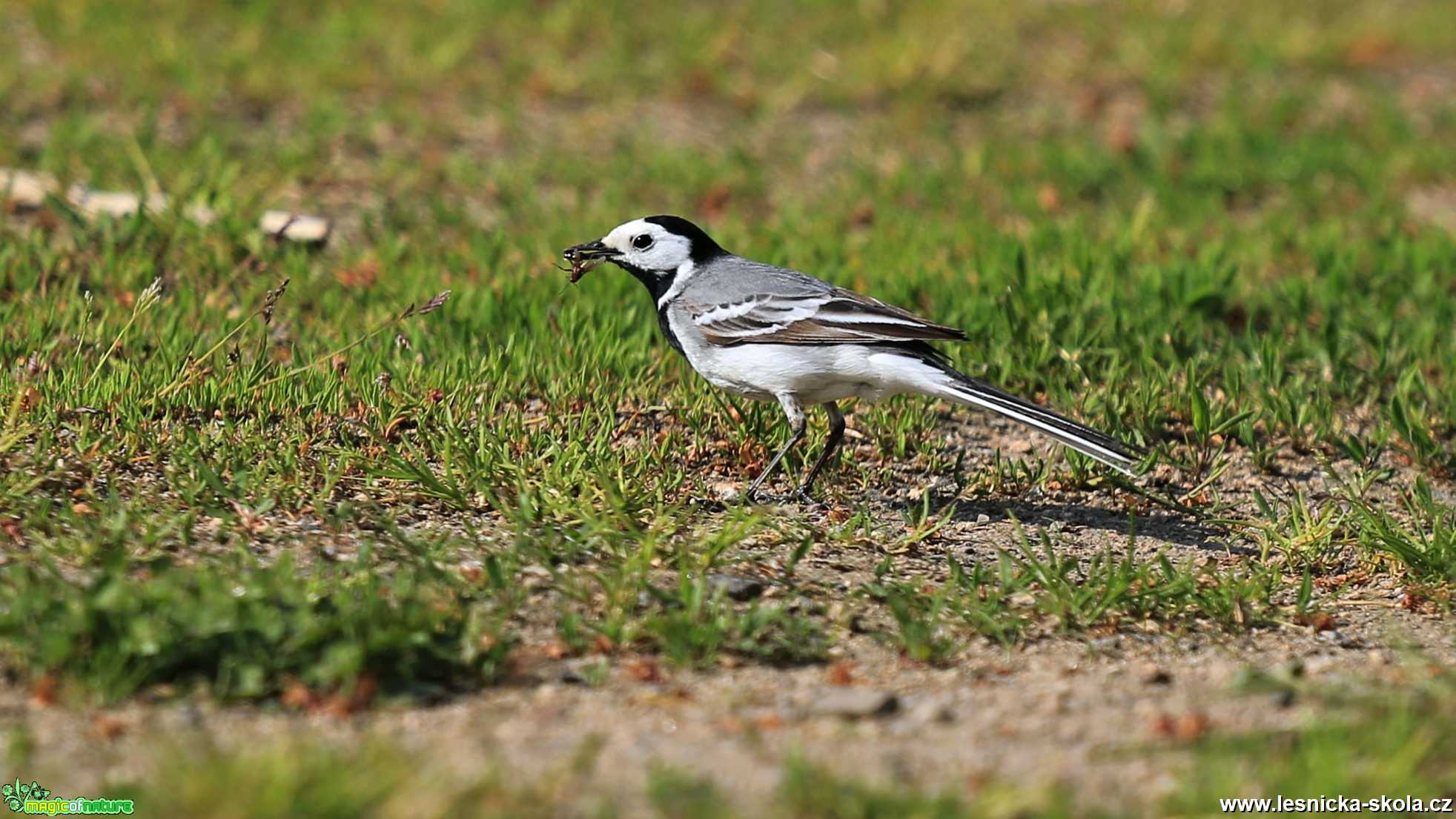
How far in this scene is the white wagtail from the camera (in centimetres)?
554

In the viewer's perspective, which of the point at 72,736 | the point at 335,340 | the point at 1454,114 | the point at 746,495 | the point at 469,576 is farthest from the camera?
the point at 1454,114

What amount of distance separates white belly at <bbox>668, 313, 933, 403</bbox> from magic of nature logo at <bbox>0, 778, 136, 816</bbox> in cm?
299

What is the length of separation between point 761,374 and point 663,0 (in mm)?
7474

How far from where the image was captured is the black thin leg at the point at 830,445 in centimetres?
585

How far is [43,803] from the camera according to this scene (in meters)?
3.45

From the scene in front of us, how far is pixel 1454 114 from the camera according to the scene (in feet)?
37.7

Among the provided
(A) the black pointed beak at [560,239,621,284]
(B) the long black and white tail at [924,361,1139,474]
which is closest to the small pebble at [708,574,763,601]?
(B) the long black and white tail at [924,361,1139,474]

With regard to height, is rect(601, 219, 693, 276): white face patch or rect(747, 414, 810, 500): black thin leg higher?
rect(601, 219, 693, 276): white face patch

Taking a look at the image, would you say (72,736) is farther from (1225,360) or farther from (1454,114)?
(1454,114)

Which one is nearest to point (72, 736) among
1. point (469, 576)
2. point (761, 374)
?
point (469, 576)

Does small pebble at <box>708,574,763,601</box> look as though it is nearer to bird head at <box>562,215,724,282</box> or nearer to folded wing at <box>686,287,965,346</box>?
folded wing at <box>686,287,965,346</box>

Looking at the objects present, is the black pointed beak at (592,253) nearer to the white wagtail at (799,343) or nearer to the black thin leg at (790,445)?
the white wagtail at (799,343)

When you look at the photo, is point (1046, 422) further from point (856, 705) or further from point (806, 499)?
point (856, 705)

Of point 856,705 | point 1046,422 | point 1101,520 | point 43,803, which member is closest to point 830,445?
point 1046,422
